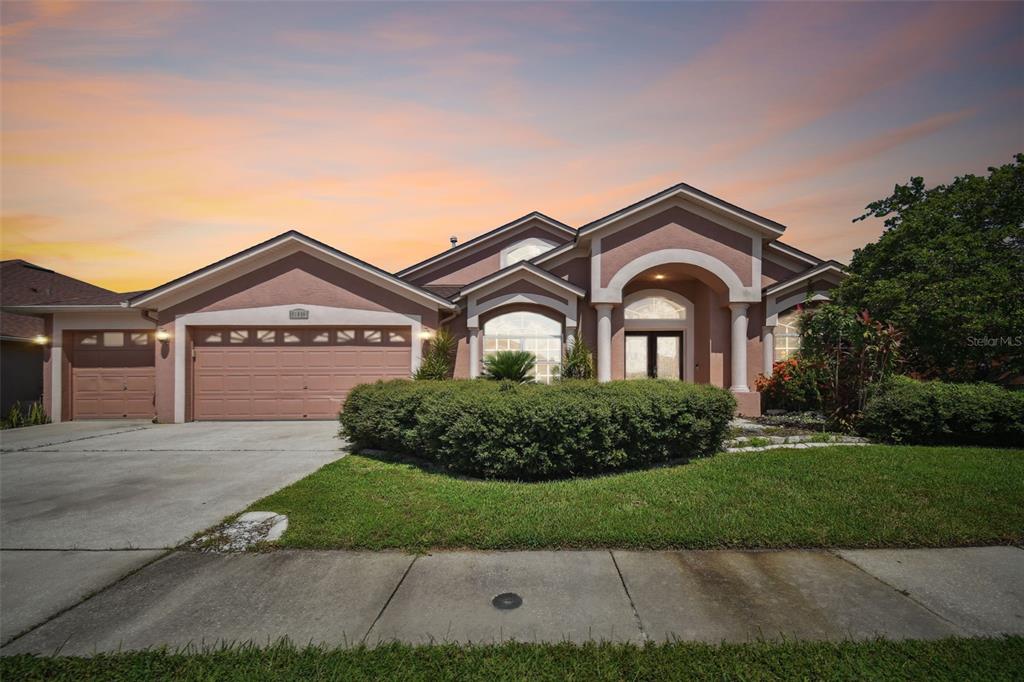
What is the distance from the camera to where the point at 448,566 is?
388cm

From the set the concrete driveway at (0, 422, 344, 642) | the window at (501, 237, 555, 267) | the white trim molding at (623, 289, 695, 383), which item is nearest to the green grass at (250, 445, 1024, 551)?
the concrete driveway at (0, 422, 344, 642)

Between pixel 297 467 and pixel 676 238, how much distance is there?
11827mm

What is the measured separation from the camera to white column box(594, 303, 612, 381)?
13320mm

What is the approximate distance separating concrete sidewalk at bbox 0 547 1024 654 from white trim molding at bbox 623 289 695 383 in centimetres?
→ 1080

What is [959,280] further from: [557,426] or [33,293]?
[33,293]

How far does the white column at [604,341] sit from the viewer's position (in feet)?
43.7

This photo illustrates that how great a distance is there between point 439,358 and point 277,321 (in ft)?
15.6

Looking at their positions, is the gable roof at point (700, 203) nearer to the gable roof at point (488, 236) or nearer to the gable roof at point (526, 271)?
the gable roof at point (526, 271)

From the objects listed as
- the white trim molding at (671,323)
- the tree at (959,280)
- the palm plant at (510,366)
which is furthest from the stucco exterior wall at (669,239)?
the palm plant at (510,366)

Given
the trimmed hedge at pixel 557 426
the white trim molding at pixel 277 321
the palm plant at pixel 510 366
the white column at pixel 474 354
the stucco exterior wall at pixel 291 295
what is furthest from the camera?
the white column at pixel 474 354

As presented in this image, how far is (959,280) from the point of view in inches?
415

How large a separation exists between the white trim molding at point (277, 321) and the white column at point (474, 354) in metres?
1.62

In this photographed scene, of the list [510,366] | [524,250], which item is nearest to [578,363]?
[510,366]

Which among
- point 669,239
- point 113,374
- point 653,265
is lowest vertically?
point 113,374
